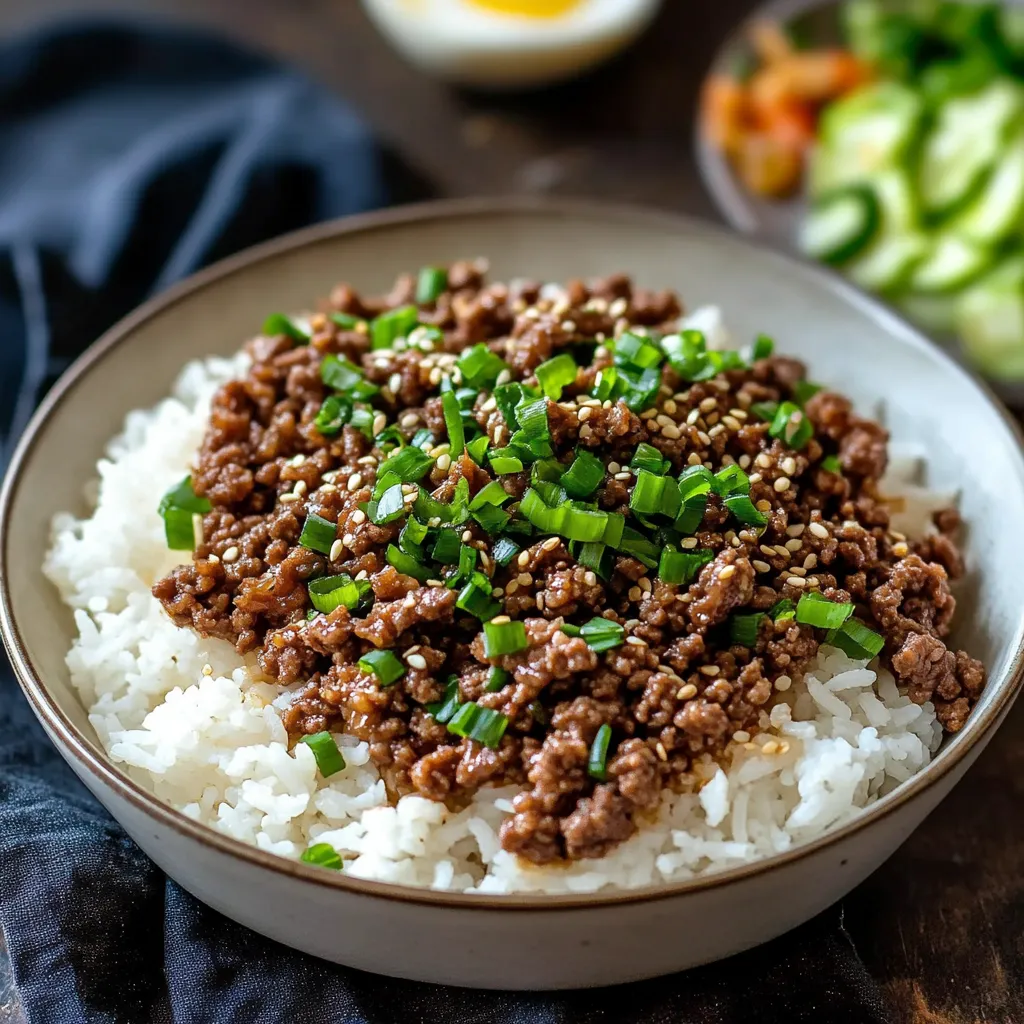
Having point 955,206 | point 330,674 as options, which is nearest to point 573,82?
point 955,206

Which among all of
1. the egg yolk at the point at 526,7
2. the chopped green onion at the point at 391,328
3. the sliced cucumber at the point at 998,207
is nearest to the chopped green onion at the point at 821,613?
the chopped green onion at the point at 391,328

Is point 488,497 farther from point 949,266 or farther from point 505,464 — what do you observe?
point 949,266

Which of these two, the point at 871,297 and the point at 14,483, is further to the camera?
the point at 871,297

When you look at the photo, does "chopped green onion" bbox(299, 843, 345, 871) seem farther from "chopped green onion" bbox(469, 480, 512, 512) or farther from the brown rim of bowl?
"chopped green onion" bbox(469, 480, 512, 512)

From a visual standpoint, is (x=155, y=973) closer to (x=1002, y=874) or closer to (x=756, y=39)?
(x=1002, y=874)

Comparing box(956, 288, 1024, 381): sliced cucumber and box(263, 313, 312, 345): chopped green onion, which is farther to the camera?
box(956, 288, 1024, 381): sliced cucumber

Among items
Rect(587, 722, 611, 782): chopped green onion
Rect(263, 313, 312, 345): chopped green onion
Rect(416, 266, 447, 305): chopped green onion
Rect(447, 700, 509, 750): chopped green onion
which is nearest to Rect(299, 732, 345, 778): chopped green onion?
Rect(447, 700, 509, 750): chopped green onion

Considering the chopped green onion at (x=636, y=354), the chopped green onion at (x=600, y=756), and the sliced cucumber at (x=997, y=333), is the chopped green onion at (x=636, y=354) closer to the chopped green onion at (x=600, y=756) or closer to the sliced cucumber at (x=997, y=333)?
the chopped green onion at (x=600, y=756)
